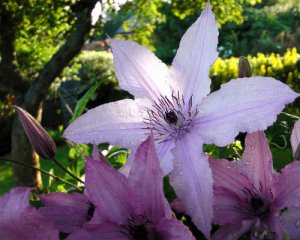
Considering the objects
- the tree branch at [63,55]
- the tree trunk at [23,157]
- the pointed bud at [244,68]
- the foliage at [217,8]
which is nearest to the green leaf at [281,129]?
the pointed bud at [244,68]

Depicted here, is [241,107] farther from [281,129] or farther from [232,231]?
[281,129]

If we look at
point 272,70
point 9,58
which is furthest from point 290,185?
point 272,70

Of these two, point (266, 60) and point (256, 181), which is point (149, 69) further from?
A: point (266, 60)

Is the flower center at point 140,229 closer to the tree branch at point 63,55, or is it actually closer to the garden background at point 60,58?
the garden background at point 60,58

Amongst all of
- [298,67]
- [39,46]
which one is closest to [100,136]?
[39,46]

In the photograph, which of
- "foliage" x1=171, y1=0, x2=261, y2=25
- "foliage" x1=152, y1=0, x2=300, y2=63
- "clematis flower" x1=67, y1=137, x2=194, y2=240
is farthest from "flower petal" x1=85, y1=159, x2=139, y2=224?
"foliage" x1=152, y1=0, x2=300, y2=63

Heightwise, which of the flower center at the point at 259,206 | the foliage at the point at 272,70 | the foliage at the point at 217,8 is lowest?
the foliage at the point at 272,70

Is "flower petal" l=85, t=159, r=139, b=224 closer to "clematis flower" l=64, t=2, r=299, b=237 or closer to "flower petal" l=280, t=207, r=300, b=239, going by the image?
"clematis flower" l=64, t=2, r=299, b=237
